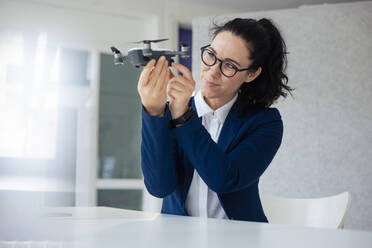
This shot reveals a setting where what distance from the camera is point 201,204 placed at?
3.61 ft

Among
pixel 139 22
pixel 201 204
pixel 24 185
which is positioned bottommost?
pixel 201 204

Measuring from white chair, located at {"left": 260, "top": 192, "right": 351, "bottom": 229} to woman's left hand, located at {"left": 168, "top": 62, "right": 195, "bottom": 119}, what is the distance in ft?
2.65

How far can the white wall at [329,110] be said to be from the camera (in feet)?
8.46

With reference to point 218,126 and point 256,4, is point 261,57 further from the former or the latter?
point 256,4

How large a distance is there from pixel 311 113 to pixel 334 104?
0.47ft

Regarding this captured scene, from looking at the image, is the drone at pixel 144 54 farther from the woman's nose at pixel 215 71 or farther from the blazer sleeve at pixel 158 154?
the woman's nose at pixel 215 71

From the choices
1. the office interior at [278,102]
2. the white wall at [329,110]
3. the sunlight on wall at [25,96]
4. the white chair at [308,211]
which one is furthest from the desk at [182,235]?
the white wall at [329,110]

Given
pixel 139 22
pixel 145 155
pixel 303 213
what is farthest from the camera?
pixel 139 22

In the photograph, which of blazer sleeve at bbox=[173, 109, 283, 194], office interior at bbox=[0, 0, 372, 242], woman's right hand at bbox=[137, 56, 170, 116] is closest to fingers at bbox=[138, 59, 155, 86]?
woman's right hand at bbox=[137, 56, 170, 116]

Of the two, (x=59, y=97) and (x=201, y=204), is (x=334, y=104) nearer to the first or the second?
(x=201, y=204)

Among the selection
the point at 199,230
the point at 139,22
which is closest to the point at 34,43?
the point at 199,230

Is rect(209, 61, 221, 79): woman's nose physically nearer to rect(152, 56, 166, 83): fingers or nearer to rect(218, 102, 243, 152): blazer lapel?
rect(218, 102, 243, 152): blazer lapel

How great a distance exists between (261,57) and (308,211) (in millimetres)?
644

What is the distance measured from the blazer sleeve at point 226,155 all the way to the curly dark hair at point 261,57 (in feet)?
0.44
